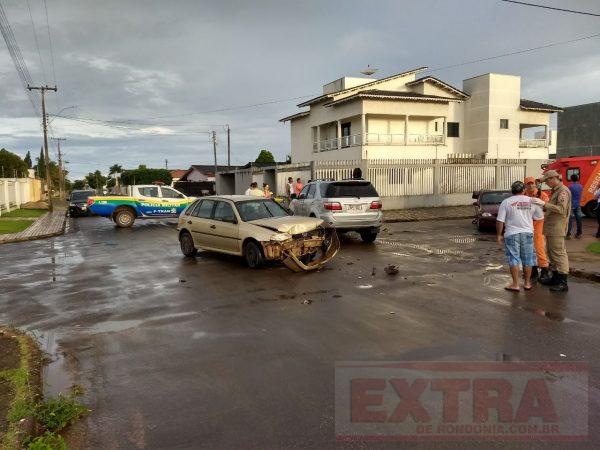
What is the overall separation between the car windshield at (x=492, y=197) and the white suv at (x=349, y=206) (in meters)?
5.01

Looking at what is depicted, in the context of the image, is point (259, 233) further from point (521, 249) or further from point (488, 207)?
point (488, 207)

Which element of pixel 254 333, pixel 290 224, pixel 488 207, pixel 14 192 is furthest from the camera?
pixel 14 192

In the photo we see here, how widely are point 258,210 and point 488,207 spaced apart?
9186mm

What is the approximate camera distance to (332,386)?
4.38m

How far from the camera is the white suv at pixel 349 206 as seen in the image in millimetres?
13766

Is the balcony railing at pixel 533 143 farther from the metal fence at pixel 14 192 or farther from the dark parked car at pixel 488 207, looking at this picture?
the metal fence at pixel 14 192

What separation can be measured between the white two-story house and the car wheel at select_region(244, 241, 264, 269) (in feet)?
88.8

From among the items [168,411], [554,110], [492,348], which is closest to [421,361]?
[492,348]

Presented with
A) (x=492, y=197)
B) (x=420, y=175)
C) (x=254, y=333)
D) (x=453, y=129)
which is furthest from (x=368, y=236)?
(x=453, y=129)

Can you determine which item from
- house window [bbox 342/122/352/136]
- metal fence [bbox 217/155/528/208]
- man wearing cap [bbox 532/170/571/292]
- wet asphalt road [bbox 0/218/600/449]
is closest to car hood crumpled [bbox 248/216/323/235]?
wet asphalt road [bbox 0/218/600/449]

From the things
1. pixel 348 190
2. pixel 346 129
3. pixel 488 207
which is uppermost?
pixel 346 129

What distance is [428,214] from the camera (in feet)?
75.9

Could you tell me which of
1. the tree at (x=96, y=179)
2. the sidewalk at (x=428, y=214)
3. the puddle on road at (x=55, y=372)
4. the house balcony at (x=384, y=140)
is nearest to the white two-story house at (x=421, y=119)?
the house balcony at (x=384, y=140)

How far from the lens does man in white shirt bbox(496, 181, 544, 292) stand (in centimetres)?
764
